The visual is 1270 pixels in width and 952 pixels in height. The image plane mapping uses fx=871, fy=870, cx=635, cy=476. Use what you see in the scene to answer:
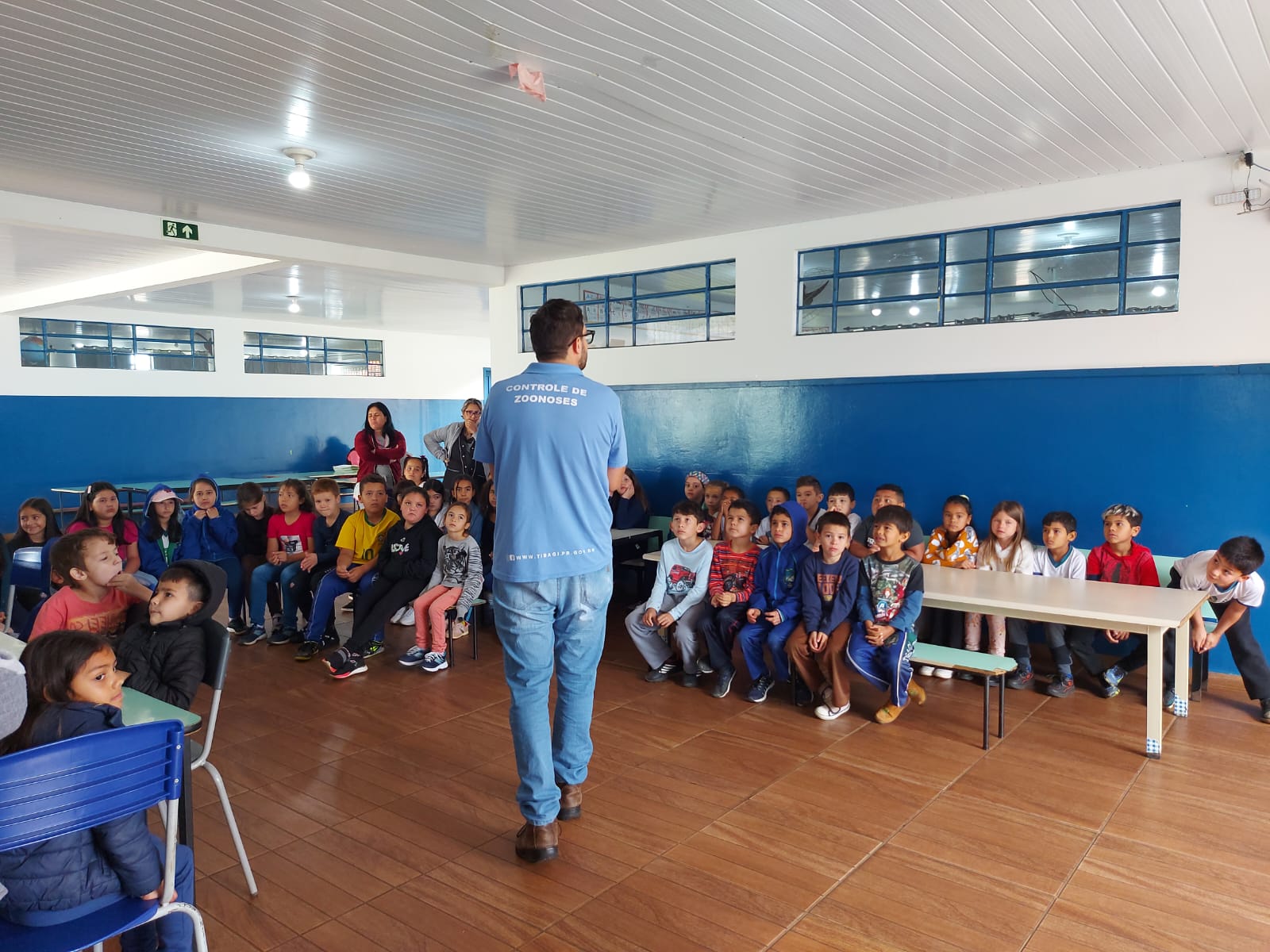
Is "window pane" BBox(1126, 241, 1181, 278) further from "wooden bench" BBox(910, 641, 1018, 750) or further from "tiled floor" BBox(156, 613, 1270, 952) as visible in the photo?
"wooden bench" BBox(910, 641, 1018, 750)

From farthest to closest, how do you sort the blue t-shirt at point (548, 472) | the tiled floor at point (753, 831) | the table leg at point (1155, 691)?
the table leg at point (1155, 691)
the blue t-shirt at point (548, 472)
the tiled floor at point (753, 831)

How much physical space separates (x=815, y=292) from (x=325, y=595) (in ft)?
14.1

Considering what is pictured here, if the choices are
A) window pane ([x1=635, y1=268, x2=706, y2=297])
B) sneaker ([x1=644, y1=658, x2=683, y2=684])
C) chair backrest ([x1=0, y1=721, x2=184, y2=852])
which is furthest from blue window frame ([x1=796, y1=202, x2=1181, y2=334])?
chair backrest ([x1=0, y1=721, x2=184, y2=852])

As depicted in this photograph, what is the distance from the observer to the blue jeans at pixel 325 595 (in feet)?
18.7

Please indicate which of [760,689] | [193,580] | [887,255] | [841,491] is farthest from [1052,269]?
[193,580]

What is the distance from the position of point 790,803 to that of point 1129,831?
124cm

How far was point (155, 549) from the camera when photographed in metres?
5.75

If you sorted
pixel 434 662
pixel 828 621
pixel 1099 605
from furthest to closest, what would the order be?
pixel 434 662 → pixel 828 621 → pixel 1099 605

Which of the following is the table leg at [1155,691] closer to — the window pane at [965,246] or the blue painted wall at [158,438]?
the window pane at [965,246]

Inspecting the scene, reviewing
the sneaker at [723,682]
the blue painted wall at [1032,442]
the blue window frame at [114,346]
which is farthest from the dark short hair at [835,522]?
the blue window frame at [114,346]

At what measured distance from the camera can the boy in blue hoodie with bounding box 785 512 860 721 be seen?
4.51 m

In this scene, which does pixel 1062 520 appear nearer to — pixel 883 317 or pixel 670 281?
pixel 883 317

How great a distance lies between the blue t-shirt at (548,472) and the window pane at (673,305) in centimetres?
483

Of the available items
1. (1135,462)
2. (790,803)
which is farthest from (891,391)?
(790,803)
